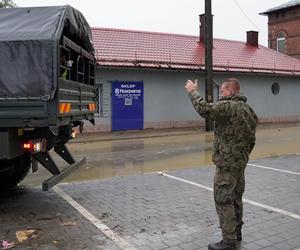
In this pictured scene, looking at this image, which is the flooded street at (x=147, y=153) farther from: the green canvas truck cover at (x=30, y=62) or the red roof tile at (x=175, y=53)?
the red roof tile at (x=175, y=53)

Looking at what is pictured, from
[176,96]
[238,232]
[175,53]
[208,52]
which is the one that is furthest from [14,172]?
[175,53]

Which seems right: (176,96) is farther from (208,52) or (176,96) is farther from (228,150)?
(228,150)

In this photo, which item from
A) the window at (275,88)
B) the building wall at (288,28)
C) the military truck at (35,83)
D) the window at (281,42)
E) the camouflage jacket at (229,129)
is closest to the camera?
the camouflage jacket at (229,129)

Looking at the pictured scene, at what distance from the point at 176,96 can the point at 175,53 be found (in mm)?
2751

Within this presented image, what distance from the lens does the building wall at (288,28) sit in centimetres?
4200

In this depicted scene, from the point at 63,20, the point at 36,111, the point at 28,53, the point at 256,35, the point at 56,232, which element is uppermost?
the point at 256,35

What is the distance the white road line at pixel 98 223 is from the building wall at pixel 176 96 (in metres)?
13.3

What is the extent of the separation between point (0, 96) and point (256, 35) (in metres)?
28.3

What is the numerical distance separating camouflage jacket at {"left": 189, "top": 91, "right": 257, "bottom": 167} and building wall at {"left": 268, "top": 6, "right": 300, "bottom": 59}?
1535 inches

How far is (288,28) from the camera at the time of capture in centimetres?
4284

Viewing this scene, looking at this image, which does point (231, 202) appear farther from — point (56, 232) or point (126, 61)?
point (126, 61)

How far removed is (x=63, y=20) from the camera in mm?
6438

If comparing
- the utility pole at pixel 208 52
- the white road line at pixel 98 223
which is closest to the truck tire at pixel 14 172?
the white road line at pixel 98 223

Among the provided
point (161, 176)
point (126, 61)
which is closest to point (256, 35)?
point (126, 61)
